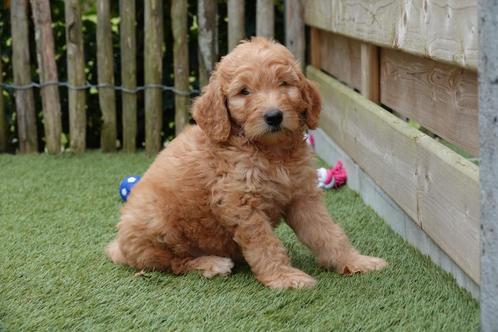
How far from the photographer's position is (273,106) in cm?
388

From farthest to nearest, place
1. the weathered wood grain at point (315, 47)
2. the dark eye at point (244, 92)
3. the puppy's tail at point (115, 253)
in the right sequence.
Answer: the weathered wood grain at point (315, 47) < the puppy's tail at point (115, 253) < the dark eye at point (244, 92)

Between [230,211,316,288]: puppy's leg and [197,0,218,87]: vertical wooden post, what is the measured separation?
3.61 metres

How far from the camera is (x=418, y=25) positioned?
4.14 meters

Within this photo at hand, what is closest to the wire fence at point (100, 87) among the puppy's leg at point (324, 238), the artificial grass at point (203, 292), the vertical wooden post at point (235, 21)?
the vertical wooden post at point (235, 21)

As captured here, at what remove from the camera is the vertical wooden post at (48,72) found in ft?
23.9

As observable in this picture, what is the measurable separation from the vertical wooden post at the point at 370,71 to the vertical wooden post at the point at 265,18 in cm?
180

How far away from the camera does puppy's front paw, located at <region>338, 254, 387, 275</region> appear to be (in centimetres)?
404

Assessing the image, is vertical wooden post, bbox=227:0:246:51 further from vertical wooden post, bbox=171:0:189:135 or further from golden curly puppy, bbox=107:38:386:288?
golden curly puppy, bbox=107:38:386:288

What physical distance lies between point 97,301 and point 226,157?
0.92 meters

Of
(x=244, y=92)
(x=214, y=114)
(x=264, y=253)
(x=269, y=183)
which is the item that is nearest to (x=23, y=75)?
(x=214, y=114)

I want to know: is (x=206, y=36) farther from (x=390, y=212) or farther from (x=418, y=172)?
(x=418, y=172)

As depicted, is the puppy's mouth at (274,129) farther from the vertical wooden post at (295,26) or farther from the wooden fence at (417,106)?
the vertical wooden post at (295,26)

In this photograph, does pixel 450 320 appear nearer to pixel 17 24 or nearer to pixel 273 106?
pixel 273 106

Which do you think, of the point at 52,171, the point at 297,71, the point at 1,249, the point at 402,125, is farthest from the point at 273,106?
the point at 52,171
